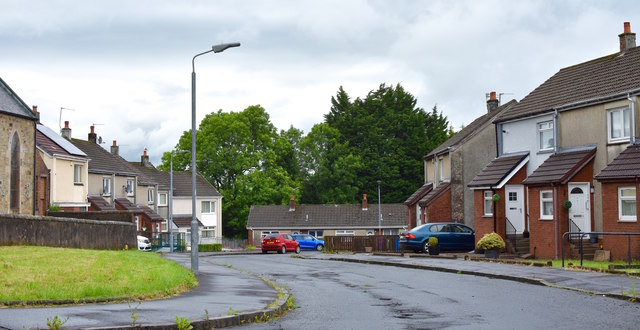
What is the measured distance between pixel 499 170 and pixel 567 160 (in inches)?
206

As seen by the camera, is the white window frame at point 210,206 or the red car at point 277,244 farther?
the white window frame at point 210,206

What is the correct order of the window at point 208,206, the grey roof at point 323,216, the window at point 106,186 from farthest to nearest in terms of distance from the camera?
the window at point 208,206, the grey roof at point 323,216, the window at point 106,186

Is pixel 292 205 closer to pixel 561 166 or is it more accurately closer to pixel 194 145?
pixel 561 166

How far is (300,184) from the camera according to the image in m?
92.0

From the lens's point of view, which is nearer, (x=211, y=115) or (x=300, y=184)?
(x=211, y=115)

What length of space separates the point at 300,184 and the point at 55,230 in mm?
64340

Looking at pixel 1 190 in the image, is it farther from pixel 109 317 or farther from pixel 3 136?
pixel 109 317

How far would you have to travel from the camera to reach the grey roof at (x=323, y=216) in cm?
8212

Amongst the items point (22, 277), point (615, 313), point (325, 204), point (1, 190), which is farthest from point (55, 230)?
point (325, 204)

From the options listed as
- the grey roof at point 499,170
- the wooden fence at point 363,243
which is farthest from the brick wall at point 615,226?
the wooden fence at point 363,243

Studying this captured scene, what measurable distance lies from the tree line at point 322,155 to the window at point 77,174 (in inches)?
1044

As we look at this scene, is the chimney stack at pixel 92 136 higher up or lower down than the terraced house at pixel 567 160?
higher up

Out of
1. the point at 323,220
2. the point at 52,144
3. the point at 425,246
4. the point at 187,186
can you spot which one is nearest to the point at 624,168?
the point at 425,246

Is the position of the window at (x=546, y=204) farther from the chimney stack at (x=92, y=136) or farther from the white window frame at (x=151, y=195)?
the white window frame at (x=151, y=195)
